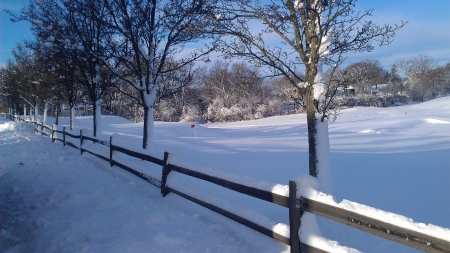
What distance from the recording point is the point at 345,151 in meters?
13.4

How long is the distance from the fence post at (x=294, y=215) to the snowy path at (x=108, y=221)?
347mm

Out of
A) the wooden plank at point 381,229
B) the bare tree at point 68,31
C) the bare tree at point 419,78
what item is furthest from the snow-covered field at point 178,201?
the bare tree at point 419,78

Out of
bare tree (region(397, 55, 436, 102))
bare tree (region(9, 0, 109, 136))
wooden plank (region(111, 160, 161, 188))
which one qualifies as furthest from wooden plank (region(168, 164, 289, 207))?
bare tree (region(397, 55, 436, 102))

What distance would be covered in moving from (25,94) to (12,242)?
3228cm

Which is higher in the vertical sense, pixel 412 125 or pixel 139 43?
pixel 139 43

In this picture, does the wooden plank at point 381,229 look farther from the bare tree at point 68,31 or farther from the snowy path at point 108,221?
the bare tree at point 68,31

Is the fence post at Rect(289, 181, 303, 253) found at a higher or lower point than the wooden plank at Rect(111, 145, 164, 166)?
lower

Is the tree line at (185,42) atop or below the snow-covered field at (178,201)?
atop

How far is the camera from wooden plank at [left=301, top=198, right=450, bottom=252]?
2267 mm

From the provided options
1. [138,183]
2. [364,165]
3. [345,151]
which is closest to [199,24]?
[138,183]

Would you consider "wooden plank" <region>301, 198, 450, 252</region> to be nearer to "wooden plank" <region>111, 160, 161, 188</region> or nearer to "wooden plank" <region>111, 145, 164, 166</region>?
"wooden plank" <region>111, 145, 164, 166</region>

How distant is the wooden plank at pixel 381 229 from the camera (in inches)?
89.3

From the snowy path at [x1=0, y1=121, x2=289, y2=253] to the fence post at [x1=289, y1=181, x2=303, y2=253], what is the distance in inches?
13.7

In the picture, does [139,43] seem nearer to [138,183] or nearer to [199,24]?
[199,24]
